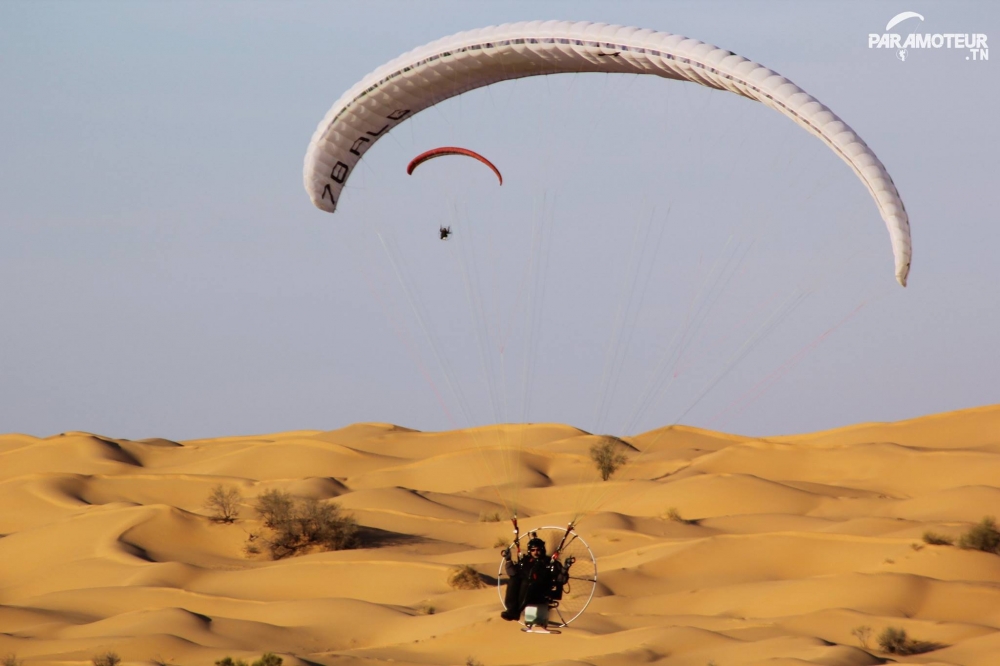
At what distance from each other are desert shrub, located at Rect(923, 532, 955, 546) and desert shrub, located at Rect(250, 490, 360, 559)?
40.1ft

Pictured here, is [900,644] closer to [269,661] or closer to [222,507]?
[269,661]

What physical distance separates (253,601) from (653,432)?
2767cm

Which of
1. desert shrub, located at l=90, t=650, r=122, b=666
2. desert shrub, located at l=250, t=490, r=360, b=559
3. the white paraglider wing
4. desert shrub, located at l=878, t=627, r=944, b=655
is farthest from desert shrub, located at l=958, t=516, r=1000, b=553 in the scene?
desert shrub, located at l=90, t=650, r=122, b=666

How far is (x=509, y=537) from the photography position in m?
28.6

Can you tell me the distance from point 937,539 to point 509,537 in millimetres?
9541

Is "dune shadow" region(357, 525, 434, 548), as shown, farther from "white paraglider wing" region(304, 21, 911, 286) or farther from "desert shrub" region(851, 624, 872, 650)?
"desert shrub" region(851, 624, 872, 650)

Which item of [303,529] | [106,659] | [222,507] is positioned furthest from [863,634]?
[222,507]

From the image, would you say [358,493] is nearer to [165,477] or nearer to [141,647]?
[165,477]

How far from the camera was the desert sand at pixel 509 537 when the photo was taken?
19.7 metres

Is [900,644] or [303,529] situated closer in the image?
[900,644]

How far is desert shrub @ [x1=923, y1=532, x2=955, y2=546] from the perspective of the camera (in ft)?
78.2

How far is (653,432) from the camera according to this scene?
4912 centimetres

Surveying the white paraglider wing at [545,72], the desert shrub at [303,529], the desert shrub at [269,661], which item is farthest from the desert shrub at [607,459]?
the desert shrub at [269,661]

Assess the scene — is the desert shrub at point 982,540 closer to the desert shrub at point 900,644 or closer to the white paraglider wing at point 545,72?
the desert shrub at point 900,644
